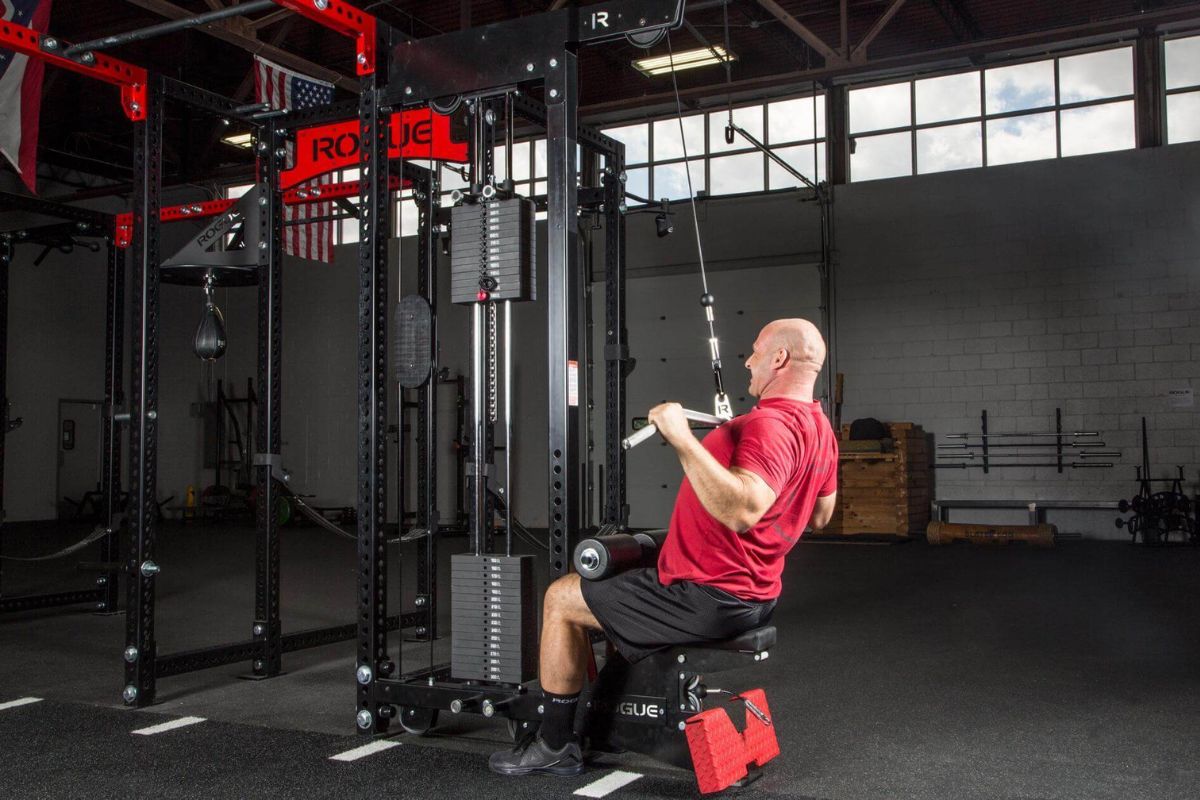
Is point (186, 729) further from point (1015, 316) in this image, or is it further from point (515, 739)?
point (1015, 316)

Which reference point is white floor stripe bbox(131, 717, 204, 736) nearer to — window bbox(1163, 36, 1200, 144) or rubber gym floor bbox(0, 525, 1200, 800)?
rubber gym floor bbox(0, 525, 1200, 800)

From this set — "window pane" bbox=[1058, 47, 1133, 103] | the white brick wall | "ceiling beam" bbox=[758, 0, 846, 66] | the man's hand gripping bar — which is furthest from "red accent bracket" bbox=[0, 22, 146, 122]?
"window pane" bbox=[1058, 47, 1133, 103]

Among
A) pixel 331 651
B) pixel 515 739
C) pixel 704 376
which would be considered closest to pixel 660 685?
pixel 515 739

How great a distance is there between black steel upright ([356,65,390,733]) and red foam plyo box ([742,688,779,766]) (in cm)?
123

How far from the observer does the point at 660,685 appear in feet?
9.57

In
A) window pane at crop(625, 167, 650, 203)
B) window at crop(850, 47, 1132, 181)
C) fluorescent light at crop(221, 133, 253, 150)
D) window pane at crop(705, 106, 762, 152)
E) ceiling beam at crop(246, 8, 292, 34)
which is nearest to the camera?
ceiling beam at crop(246, 8, 292, 34)

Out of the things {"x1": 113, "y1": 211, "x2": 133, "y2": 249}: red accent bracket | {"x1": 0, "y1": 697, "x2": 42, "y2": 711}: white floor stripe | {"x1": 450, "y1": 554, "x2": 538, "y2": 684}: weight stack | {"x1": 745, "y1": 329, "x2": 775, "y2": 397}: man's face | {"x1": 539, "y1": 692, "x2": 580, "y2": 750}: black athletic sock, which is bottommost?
{"x1": 0, "y1": 697, "x2": 42, "y2": 711}: white floor stripe

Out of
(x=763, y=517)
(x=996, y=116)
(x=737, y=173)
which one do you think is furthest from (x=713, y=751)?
(x=737, y=173)

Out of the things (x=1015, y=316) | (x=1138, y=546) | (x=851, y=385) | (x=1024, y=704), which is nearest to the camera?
(x=1024, y=704)

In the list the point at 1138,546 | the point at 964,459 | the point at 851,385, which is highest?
the point at 851,385

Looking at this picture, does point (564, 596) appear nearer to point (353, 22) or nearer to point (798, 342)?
point (798, 342)

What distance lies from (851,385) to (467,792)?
9523 millimetres

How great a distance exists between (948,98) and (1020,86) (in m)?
0.75

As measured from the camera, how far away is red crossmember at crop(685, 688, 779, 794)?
2.79 metres
